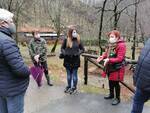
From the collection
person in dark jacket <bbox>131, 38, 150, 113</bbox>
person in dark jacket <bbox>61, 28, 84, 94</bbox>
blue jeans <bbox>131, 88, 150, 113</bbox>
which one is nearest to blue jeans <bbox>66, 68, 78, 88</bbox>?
person in dark jacket <bbox>61, 28, 84, 94</bbox>

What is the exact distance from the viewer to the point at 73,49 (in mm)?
8062

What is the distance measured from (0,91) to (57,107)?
112 inches

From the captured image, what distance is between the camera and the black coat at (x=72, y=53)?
26.5ft

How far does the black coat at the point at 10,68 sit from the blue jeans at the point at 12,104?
87 millimetres

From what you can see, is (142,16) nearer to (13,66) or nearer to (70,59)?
(70,59)

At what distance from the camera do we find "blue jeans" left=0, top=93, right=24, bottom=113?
4426 mm

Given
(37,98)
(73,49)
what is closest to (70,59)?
(73,49)

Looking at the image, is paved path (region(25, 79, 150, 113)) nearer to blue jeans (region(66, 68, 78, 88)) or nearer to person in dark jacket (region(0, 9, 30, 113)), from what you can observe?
blue jeans (region(66, 68, 78, 88))

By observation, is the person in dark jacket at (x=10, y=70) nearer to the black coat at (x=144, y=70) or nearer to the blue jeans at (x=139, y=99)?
the black coat at (x=144, y=70)

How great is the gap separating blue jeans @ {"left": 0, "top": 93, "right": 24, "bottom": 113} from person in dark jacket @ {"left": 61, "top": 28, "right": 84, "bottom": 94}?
365 centimetres

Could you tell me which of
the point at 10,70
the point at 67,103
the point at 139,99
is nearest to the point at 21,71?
the point at 10,70

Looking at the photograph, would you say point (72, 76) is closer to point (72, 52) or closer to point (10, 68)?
point (72, 52)

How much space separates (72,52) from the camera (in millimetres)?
8094

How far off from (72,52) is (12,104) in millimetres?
3796
